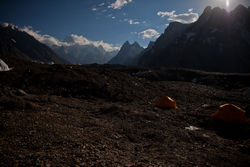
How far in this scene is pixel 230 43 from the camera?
103375 mm

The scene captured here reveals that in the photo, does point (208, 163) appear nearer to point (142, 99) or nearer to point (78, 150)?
point (78, 150)

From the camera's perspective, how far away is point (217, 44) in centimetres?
10831

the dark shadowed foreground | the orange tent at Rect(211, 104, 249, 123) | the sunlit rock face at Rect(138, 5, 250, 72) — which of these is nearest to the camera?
the dark shadowed foreground

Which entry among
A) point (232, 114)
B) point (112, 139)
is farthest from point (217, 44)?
point (112, 139)

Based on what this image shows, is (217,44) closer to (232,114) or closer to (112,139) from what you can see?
(232,114)

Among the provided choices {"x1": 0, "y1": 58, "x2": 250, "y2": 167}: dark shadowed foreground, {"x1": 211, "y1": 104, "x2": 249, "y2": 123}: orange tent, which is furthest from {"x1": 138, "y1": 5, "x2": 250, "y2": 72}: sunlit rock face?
{"x1": 0, "y1": 58, "x2": 250, "y2": 167}: dark shadowed foreground

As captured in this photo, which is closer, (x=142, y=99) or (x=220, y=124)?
(x=220, y=124)

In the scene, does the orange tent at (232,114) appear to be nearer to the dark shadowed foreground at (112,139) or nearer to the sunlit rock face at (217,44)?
the dark shadowed foreground at (112,139)

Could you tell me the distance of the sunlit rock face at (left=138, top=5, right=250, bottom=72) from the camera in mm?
99312

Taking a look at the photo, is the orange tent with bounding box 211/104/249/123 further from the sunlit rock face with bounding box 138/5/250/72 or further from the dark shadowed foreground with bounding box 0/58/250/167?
the sunlit rock face with bounding box 138/5/250/72

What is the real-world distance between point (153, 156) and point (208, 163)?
2.16m

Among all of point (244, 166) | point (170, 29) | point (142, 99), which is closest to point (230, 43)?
point (170, 29)

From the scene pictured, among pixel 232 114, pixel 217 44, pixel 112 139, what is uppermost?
pixel 217 44

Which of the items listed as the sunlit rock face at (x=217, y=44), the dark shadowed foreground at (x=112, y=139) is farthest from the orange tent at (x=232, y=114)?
the sunlit rock face at (x=217, y=44)
